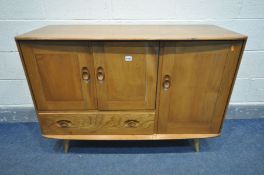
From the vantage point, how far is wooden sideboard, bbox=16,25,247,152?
0.90 metres

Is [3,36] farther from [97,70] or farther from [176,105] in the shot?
[176,105]

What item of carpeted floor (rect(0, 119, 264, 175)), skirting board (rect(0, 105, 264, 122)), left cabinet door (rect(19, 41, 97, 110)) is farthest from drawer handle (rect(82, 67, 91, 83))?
skirting board (rect(0, 105, 264, 122))

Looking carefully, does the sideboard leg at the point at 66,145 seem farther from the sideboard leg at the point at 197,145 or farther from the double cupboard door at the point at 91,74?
the sideboard leg at the point at 197,145

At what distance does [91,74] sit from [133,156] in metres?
0.66

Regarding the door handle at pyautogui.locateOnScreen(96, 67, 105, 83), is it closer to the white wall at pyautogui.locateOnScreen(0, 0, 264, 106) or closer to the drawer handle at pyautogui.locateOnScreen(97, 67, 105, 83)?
the drawer handle at pyautogui.locateOnScreen(97, 67, 105, 83)

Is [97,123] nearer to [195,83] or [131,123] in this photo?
[131,123]

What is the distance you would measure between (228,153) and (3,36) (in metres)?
1.75

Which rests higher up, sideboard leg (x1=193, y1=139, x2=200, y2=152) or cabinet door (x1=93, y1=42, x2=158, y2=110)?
cabinet door (x1=93, y1=42, x2=158, y2=110)

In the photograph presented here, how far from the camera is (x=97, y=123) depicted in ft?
3.67

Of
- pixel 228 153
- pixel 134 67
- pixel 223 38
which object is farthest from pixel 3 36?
pixel 228 153

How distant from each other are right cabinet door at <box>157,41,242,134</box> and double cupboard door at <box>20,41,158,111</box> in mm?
77

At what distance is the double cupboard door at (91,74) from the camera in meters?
0.91

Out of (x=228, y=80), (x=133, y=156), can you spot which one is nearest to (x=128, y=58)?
(x=228, y=80)

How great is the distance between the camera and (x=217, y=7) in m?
1.24
